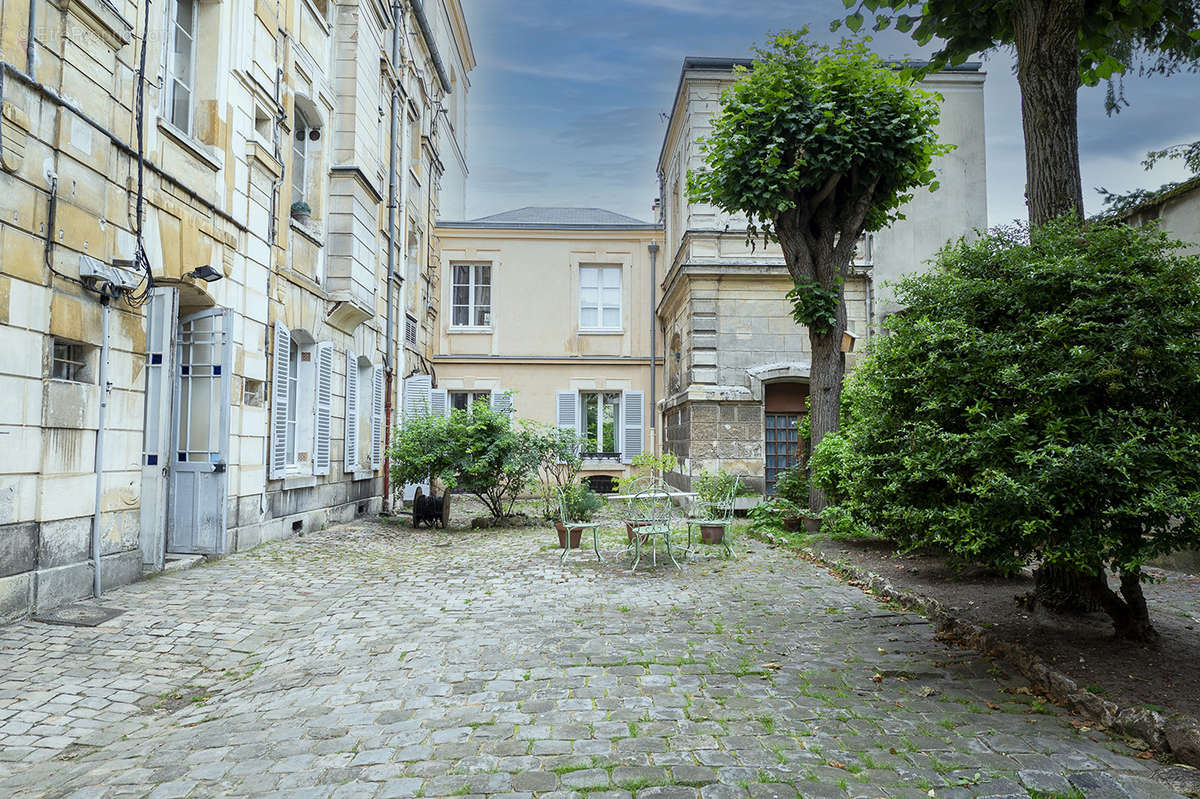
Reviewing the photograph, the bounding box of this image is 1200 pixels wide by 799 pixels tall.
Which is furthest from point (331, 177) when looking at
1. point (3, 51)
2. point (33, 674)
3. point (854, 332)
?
point (854, 332)

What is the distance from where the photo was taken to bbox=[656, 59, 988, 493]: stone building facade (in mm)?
15273

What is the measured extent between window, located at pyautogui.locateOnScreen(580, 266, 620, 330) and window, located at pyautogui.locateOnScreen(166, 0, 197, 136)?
1449cm

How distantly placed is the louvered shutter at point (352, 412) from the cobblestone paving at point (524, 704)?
5863 mm

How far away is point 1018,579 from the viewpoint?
6.95 metres

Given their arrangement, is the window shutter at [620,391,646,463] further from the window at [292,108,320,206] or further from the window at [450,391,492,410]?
the window at [292,108,320,206]

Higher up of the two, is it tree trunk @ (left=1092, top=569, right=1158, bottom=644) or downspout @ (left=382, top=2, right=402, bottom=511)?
downspout @ (left=382, top=2, right=402, bottom=511)

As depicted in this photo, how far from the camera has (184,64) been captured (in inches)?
336

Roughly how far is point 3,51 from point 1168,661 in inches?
323

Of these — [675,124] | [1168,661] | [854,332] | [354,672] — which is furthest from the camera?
[675,124]

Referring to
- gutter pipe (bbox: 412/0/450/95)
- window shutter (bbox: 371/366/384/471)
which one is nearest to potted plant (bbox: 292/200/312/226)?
window shutter (bbox: 371/366/384/471)

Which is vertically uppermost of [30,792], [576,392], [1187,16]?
[1187,16]

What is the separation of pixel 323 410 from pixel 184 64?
4990mm

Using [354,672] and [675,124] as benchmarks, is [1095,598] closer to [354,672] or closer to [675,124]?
[354,672]

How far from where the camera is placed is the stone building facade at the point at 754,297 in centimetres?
1527
